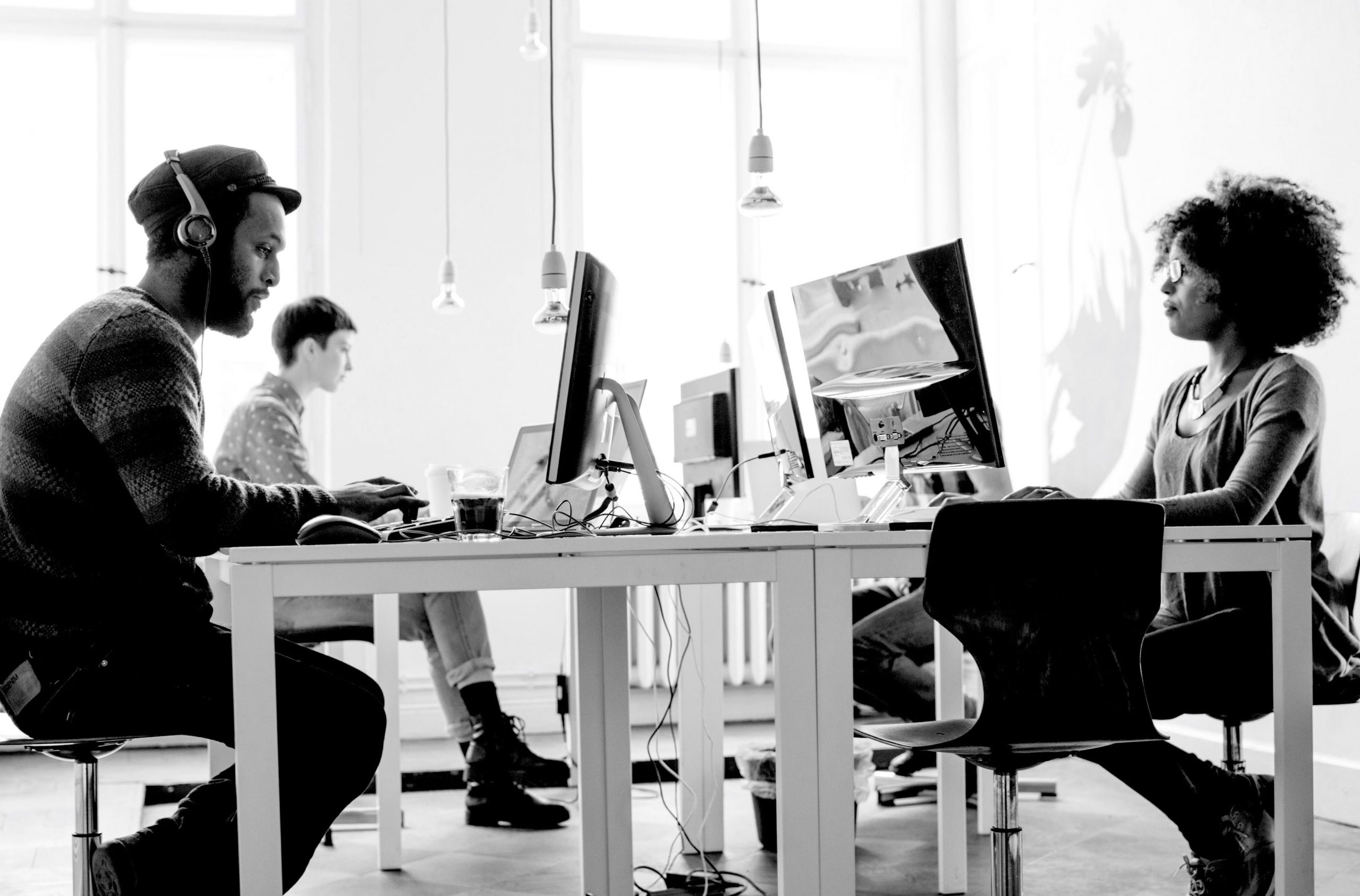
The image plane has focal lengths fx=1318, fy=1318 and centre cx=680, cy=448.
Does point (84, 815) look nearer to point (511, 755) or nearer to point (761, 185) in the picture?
point (511, 755)

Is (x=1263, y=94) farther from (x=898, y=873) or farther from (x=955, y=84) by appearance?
(x=898, y=873)

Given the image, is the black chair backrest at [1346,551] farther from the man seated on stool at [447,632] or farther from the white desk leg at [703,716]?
the man seated on stool at [447,632]

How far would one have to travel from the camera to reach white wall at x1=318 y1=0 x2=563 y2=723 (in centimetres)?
477

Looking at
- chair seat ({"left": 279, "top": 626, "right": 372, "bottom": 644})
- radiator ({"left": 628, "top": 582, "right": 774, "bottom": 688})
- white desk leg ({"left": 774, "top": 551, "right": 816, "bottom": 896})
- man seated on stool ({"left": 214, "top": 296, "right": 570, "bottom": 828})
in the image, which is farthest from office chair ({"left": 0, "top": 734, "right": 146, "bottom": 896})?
radiator ({"left": 628, "top": 582, "right": 774, "bottom": 688})

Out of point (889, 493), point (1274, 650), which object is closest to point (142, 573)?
point (889, 493)

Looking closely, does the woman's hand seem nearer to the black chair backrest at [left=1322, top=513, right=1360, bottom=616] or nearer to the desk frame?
the desk frame

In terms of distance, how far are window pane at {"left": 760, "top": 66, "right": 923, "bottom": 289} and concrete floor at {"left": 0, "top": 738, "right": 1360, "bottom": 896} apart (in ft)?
Result: 7.61

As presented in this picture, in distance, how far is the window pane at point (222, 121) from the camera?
4.79 meters

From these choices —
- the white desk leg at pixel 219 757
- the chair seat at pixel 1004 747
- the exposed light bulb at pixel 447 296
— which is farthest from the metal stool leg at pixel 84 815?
the exposed light bulb at pixel 447 296

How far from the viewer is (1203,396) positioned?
2633mm

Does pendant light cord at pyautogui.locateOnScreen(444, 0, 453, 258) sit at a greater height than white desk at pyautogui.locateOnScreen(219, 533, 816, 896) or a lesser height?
greater

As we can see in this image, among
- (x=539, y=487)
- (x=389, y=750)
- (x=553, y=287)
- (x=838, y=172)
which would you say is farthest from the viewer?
(x=838, y=172)

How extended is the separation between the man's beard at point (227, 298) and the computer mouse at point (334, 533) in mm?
485

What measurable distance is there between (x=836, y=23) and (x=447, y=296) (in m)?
2.21
